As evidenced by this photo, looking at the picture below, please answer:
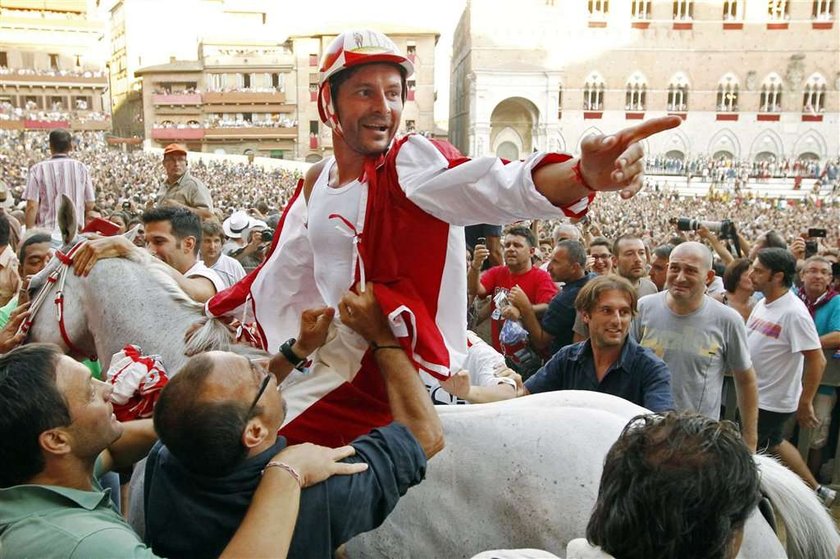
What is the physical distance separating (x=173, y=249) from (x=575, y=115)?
57.8m

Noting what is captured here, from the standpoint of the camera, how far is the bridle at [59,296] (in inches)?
131

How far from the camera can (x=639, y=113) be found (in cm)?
5853

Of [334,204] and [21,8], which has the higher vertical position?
[21,8]

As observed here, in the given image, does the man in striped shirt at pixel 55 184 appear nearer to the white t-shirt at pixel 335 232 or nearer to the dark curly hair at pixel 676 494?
the white t-shirt at pixel 335 232

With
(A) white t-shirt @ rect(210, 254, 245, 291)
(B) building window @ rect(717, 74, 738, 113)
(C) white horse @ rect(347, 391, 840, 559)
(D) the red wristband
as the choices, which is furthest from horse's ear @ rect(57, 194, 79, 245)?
(B) building window @ rect(717, 74, 738, 113)

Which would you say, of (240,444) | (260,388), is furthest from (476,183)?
(240,444)

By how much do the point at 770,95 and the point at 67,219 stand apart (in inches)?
2563

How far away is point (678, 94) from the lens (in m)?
59.9

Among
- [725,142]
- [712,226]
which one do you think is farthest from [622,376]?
[725,142]

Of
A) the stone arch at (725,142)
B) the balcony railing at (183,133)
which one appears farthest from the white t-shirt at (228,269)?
the stone arch at (725,142)

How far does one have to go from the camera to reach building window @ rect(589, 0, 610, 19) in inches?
2302

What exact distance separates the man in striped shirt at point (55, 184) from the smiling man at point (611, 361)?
5449 mm

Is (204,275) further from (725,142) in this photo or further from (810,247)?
(725,142)

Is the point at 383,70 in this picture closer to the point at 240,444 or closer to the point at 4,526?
the point at 240,444
